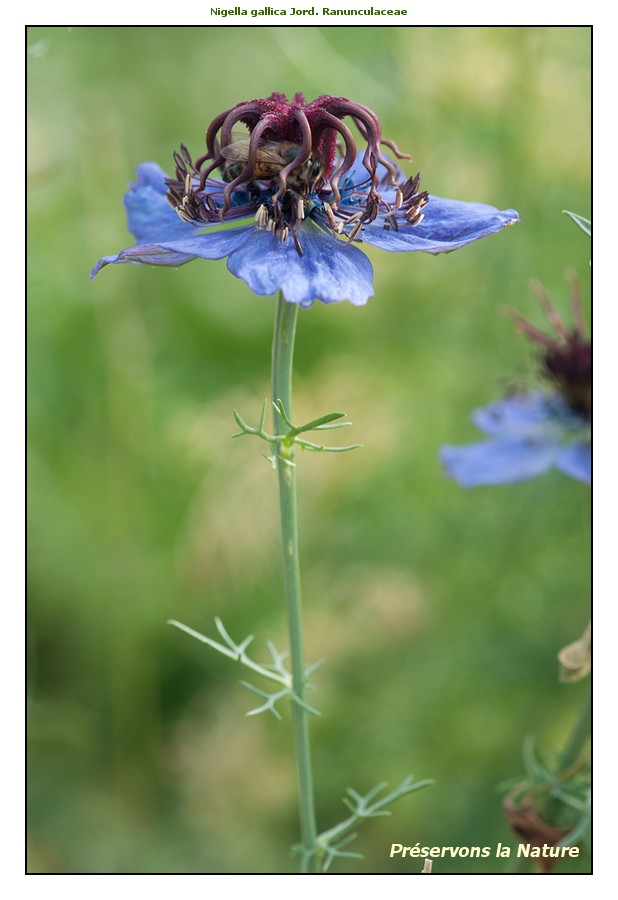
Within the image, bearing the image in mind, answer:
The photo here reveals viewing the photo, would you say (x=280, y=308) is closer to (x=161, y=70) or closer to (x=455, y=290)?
(x=455, y=290)

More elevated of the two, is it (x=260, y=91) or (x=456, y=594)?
(x=260, y=91)

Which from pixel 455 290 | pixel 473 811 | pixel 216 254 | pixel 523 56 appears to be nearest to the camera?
pixel 216 254

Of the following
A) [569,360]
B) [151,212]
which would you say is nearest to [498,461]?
[569,360]

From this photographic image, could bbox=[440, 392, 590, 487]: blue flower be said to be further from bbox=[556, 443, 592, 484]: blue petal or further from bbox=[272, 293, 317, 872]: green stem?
bbox=[272, 293, 317, 872]: green stem

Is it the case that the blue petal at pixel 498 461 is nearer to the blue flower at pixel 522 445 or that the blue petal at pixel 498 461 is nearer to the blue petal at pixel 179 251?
the blue flower at pixel 522 445

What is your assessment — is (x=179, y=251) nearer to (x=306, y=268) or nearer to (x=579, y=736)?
(x=306, y=268)

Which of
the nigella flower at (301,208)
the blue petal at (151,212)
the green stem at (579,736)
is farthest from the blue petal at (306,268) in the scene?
the green stem at (579,736)
